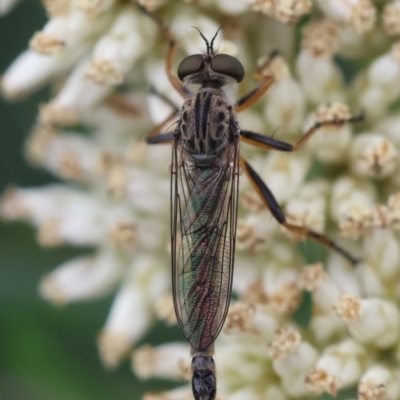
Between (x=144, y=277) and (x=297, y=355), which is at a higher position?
(x=144, y=277)

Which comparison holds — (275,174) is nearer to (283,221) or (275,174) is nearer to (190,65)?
(283,221)

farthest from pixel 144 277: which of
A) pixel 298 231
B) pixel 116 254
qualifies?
pixel 298 231

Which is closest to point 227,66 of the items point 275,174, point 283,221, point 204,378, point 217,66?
point 217,66

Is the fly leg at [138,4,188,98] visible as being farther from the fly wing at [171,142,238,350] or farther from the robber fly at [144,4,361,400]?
the fly wing at [171,142,238,350]

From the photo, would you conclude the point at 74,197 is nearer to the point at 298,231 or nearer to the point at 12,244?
the point at 12,244

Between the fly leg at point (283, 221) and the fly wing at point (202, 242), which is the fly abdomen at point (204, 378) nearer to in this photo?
the fly wing at point (202, 242)
